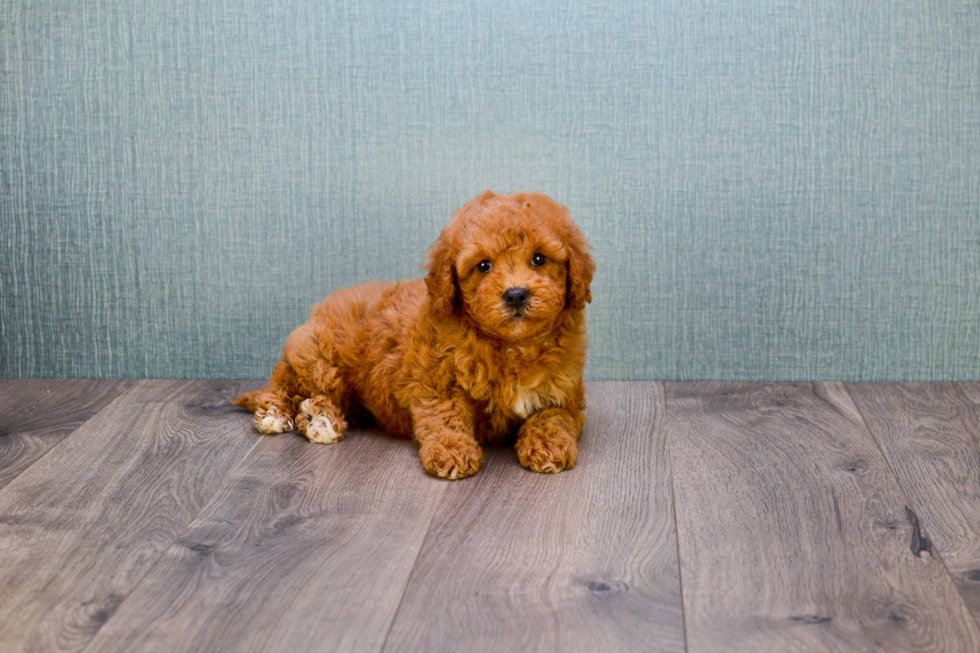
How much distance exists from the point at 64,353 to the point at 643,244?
200cm

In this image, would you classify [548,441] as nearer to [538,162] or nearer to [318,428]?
[318,428]

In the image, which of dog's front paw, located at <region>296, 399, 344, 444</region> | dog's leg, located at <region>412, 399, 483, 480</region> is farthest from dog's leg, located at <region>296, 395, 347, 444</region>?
dog's leg, located at <region>412, 399, 483, 480</region>

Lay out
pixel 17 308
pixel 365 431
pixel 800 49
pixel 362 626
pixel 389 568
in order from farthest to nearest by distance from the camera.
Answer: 1. pixel 17 308
2. pixel 800 49
3. pixel 365 431
4. pixel 389 568
5. pixel 362 626

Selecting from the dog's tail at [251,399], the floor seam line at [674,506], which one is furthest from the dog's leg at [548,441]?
the dog's tail at [251,399]

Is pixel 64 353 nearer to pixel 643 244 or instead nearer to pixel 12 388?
pixel 12 388

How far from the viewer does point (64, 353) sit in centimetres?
320

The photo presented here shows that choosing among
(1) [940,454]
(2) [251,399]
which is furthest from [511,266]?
(1) [940,454]

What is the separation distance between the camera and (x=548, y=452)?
229 cm

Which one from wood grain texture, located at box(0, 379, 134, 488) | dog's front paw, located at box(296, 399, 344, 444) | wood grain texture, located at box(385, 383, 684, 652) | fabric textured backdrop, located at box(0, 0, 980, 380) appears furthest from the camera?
fabric textured backdrop, located at box(0, 0, 980, 380)

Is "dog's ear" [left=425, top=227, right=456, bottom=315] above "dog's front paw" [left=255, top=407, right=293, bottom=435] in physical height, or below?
above

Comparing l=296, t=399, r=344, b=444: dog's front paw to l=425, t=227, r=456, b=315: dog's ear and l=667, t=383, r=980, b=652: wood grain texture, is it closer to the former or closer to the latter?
l=425, t=227, r=456, b=315: dog's ear

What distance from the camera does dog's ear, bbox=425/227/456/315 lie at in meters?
2.27

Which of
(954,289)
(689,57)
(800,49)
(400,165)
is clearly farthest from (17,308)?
(954,289)

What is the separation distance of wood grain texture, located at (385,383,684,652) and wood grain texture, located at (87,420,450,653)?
68mm
